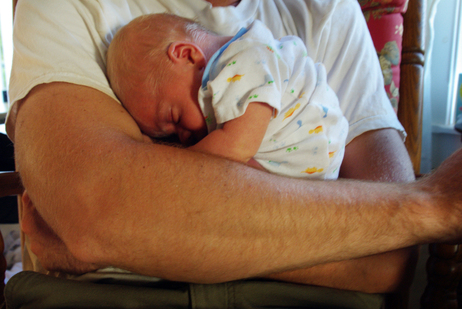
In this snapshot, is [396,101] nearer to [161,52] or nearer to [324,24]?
[324,24]

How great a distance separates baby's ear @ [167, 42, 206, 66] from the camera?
0.73m

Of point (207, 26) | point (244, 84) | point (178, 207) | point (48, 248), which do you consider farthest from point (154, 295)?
point (207, 26)

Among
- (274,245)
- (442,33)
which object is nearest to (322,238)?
(274,245)

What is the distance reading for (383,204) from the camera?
62 centimetres

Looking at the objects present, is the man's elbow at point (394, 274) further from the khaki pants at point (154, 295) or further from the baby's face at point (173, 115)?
the baby's face at point (173, 115)

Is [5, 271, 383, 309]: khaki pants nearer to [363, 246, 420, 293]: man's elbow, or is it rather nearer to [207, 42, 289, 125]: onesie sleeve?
[363, 246, 420, 293]: man's elbow

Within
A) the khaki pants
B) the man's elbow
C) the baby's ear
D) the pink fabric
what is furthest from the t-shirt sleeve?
the pink fabric

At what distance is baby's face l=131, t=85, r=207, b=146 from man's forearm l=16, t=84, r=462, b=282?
0.41 ft

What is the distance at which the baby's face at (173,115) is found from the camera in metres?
0.74

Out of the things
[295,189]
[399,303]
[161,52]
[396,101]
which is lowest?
[399,303]

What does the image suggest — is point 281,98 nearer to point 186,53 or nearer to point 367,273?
point 186,53

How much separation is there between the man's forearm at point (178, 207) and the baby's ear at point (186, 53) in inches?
8.4

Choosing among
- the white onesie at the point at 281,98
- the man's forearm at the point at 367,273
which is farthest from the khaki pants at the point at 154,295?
the white onesie at the point at 281,98

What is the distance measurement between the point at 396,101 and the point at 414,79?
0.42 feet
